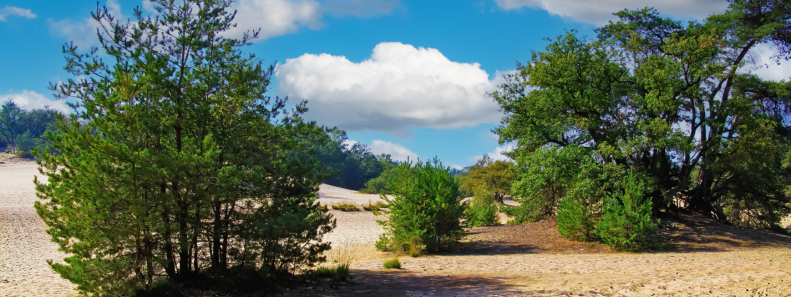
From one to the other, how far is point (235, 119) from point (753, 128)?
1749 centimetres

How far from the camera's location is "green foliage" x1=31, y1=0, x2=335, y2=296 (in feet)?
21.0

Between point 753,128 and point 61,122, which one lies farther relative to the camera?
point 753,128

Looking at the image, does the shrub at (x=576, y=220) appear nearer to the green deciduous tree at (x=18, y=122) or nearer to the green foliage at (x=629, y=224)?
the green foliage at (x=629, y=224)

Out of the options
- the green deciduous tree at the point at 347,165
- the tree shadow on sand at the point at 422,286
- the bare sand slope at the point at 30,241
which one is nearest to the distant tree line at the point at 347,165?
the green deciduous tree at the point at 347,165

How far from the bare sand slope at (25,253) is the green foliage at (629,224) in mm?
13372

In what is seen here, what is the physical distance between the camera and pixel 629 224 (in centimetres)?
1362

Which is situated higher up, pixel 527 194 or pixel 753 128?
pixel 753 128

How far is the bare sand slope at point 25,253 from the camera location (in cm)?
902

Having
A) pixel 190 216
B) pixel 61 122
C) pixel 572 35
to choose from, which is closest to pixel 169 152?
pixel 190 216

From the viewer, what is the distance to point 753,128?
16.3m

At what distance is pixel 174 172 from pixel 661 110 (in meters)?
15.4

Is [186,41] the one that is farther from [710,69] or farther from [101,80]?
[710,69]

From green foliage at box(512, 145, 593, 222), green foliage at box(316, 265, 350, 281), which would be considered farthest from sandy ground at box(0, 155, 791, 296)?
green foliage at box(512, 145, 593, 222)

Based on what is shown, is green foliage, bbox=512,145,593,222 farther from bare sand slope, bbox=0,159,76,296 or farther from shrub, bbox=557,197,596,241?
bare sand slope, bbox=0,159,76,296
